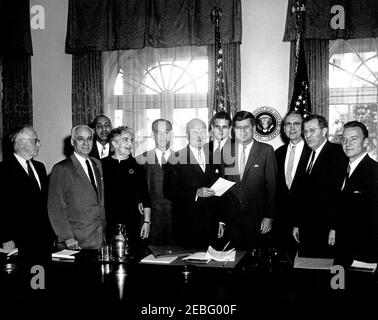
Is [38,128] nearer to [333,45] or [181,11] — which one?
[181,11]

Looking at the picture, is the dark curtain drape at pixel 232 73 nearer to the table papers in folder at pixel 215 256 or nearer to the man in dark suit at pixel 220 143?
the man in dark suit at pixel 220 143

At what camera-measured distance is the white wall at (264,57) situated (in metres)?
5.60

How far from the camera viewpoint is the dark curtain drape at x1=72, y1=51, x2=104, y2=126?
620 centimetres

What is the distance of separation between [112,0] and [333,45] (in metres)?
3.13

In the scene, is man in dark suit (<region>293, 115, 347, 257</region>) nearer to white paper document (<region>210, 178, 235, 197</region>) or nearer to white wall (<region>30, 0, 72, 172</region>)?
white paper document (<region>210, 178, 235, 197</region>)

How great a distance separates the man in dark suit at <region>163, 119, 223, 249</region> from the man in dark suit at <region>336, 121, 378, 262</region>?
3.58 ft

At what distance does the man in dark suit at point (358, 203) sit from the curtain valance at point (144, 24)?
2950mm

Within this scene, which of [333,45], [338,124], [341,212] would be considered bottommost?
[341,212]

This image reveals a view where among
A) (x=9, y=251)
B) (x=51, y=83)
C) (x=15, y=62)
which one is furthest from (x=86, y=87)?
(x=9, y=251)

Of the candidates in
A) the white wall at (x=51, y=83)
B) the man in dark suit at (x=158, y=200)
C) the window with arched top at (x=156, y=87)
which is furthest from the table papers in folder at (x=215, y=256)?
the white wall at (x=51, y=83)

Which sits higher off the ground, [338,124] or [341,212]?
[338,124]

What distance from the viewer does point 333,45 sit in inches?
216

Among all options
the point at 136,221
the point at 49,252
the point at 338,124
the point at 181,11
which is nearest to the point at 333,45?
the point at 338,124

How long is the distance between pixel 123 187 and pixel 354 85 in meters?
3.45
